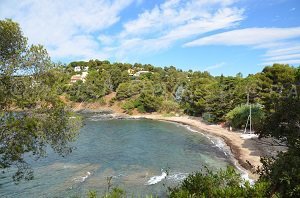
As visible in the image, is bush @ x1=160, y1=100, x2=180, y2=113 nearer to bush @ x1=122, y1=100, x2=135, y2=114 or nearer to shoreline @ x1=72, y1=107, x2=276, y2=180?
shoreline @ x1=72, y1=107, x2=276, y2=180

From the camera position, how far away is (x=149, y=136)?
61.5 meters

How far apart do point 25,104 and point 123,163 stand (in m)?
26.5

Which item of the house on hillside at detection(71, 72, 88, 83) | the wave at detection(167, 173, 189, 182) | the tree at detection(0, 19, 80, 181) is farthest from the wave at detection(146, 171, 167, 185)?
the house on hillside at detection(71, 72, 88, 83)

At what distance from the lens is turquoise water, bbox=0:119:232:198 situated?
1181 inches

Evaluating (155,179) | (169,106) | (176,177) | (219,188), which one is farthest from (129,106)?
(219,188)

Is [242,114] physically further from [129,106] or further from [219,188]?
[129,106]

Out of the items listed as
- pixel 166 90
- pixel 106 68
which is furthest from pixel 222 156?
pixel 106 68

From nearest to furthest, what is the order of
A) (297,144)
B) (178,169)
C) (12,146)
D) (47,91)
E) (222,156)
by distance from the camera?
(297,144) → (12,146) → (47,91) → (178,169) → (222,156)

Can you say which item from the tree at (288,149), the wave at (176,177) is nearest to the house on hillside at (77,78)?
the wave at (176,177)

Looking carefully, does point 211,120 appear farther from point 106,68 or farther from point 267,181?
point 106,68

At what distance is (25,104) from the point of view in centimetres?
1502

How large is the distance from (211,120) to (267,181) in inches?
2515

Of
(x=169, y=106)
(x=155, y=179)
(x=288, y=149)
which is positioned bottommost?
(x=155, y=179)

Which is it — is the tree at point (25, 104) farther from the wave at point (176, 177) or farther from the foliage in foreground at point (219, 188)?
the wave at point (176, 177)
